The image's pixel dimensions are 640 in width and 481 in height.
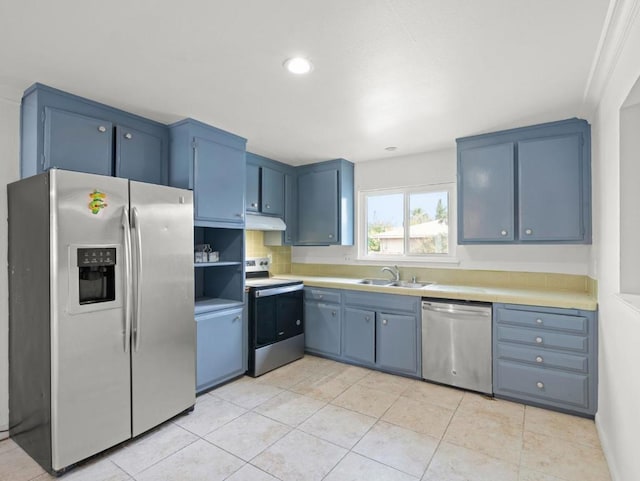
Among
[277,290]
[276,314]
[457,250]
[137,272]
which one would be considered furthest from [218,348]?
[457,250]

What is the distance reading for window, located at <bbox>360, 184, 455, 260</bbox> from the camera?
3.84 m

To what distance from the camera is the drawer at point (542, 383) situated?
2.57m

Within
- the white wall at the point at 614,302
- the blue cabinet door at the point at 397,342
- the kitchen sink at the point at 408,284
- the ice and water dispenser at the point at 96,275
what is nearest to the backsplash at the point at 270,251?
the kitchen sink at the point at 408,284

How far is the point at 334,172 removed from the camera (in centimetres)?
421

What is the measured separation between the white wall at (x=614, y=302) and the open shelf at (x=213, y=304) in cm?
272

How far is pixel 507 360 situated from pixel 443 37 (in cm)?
244

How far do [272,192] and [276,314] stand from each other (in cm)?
144

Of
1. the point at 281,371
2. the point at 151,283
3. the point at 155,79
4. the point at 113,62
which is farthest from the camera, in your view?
the point at 281,371

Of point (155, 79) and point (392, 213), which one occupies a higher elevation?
point (155, 79)

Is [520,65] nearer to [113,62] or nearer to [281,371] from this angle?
[113,62]

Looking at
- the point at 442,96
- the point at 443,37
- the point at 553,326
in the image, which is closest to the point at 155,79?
the point at 443,37

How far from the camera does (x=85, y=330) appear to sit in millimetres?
2027

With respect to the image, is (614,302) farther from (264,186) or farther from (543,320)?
(264,186)

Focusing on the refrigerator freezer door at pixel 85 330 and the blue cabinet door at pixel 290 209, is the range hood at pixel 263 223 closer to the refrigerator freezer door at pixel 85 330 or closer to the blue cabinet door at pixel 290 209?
the blue cabinet door at pixel 290 209
